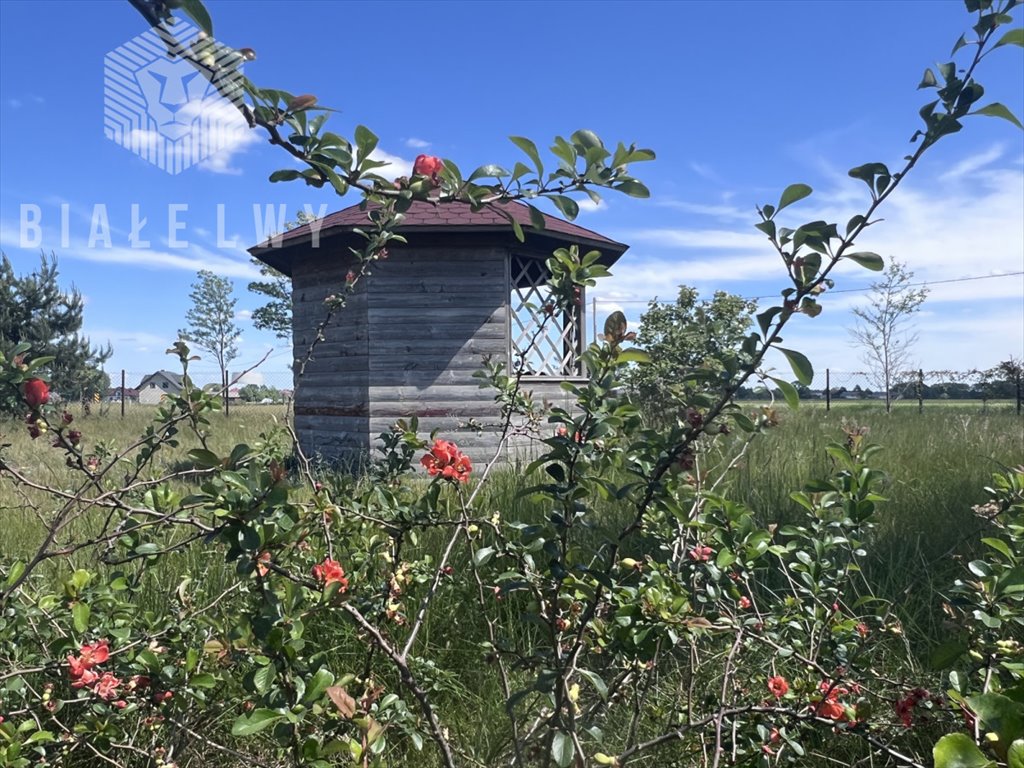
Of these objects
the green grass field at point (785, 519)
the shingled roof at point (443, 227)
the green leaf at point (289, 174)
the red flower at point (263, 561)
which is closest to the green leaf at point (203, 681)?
the red flower at point (263, 561)

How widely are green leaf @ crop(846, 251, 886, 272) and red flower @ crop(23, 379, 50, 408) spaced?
1612mm

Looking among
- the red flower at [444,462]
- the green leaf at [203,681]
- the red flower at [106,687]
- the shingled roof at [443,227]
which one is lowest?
the red flower at [106,687]

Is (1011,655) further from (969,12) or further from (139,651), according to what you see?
(139,651)

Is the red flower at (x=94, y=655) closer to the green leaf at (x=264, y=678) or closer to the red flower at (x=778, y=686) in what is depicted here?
the green leaf at (x=264, y=678)

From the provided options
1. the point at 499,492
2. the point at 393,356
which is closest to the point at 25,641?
the point at 499,492

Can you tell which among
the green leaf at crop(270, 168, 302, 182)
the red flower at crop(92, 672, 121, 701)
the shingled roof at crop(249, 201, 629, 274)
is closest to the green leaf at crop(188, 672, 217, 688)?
the red flower at crop(92, 672, 121, 701)

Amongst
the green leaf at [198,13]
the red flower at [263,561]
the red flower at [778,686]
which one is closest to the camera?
the green leaf at [198,13]

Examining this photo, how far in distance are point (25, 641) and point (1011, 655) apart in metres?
2.51

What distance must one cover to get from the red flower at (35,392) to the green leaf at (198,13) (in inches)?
36.7

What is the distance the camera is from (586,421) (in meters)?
1.19

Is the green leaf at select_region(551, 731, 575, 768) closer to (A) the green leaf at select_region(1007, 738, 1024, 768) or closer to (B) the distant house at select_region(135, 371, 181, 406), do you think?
A: (A) the green leaf at select_region(1007, 738, 1024, 768)

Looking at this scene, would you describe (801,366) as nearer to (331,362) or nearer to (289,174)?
(289,174)

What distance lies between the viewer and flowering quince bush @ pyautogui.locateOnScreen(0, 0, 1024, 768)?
104cm

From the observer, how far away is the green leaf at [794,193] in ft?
3.33
